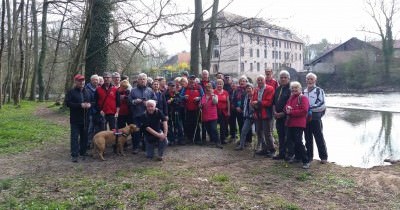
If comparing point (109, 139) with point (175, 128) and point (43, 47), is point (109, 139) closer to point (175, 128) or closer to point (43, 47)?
point (175, 128)

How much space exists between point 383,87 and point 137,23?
122 feet

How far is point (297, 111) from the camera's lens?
7191 millimetres

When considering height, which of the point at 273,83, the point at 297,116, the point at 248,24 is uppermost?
the point at 248,24

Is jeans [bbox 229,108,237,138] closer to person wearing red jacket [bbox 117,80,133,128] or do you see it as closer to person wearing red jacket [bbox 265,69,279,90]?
person wearing red jacket [bbox 265,69,279,90]

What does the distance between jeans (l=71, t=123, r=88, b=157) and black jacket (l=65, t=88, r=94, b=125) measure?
115 mm

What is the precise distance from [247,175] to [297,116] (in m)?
1.53

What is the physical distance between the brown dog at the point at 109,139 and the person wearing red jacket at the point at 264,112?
8.77 ft

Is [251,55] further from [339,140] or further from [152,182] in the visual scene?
[152,182]

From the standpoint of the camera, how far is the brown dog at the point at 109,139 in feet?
25.6

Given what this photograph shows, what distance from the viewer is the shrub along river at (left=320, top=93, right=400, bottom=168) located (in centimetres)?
1055

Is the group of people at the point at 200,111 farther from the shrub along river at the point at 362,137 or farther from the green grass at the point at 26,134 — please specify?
the shrub along river at the point at 362,137

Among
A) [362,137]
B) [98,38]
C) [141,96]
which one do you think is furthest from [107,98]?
[362,137]

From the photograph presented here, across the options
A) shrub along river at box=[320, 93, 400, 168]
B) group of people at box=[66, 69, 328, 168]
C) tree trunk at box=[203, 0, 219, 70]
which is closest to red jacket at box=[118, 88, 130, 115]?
group of people at box=[66, 69, 328, 168]

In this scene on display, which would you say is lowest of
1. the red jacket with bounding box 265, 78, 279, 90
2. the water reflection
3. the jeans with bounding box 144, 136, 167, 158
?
the water reflection
